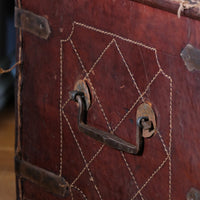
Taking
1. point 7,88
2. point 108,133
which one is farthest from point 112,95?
point 7,88

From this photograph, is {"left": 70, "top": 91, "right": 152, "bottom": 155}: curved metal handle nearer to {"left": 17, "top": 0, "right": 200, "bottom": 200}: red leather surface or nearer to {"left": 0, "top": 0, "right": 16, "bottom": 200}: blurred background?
{"left": 17, "top": 0, "right": 200, "bottom": 200}: red leather surface

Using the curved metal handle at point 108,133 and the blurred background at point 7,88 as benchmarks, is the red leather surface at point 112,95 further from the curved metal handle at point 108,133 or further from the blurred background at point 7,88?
the blurred background at point 7,88


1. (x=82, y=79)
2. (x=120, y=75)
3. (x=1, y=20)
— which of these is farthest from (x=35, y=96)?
(x=1, y=20)

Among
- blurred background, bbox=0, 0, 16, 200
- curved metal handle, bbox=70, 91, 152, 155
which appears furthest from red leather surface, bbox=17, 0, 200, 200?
blurred background, bbox=0, 0, 16, 200

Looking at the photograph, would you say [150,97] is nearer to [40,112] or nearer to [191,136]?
[191,136]

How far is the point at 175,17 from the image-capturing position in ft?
5.50

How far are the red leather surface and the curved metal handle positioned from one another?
0.02 m

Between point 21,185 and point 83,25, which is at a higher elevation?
point 83,25

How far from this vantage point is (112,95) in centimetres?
189

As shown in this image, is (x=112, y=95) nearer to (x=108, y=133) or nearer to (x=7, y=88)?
(x=108, y=133)

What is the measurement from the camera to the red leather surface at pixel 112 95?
1.74 m

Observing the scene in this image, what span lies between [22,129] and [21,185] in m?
0.19

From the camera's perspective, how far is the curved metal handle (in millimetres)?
1821

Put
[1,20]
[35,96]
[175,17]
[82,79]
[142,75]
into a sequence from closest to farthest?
[175,17] < [142,75] < [82,79] < [35,96] < [1,20]
